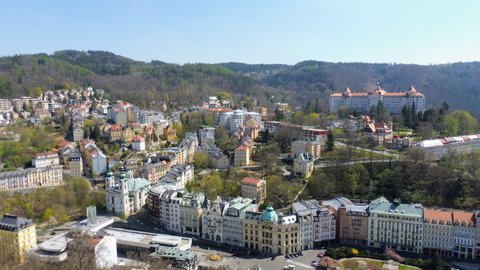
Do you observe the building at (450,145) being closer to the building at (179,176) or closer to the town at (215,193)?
the town at (215,193)

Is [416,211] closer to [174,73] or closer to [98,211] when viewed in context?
[98,211]

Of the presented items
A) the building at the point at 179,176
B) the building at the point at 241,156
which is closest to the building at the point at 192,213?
the building at the point at 179,176

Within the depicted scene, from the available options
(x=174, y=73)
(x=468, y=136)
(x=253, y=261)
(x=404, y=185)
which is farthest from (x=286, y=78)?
(x=253, y=261)

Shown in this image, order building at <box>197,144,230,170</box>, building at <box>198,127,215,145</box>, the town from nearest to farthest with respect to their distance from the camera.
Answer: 1. the town
2. building at <box>197,144,230,170</box>
3. building at <box>198,127,215,145</box>

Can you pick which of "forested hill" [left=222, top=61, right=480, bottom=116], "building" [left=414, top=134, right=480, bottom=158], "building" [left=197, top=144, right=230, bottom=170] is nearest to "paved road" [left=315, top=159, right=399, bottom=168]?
"building" [left=414, top=134, right=480, bottom=158]

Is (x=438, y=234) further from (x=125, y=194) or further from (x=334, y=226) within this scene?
(x=125, y=194)

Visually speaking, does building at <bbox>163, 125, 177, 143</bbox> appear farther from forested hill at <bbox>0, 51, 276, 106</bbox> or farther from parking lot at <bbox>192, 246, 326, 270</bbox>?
parking lot at <bbox>192, 246, 326, 270</bbox>
